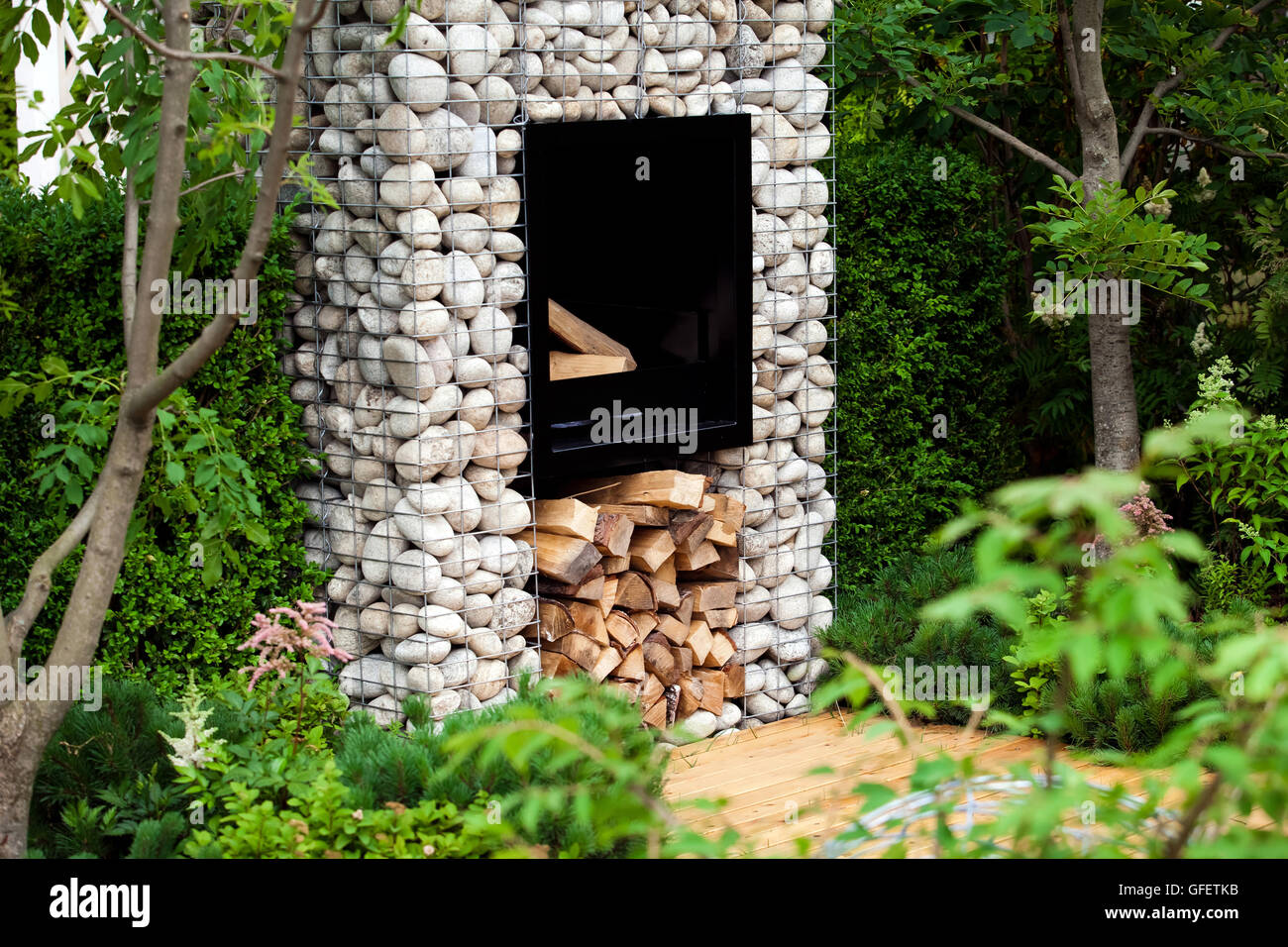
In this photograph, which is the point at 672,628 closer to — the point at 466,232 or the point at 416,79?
the point at 466,232

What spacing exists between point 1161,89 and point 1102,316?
3.26 feet

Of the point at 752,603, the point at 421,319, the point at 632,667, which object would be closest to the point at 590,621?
the point at 632,667

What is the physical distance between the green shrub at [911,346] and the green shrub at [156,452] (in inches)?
91.6

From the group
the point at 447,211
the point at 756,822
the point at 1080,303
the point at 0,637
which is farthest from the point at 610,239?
the point at 0,637

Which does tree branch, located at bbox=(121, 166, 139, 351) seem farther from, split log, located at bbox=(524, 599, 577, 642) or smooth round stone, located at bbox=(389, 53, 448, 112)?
split log, located at bbox=(524, 599, 577, 642)

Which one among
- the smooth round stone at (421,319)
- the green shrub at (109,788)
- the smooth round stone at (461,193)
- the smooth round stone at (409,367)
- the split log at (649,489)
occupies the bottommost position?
the green shrub at (109,788)

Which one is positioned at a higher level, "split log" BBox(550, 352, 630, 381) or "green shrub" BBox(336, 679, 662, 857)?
"split log" BBox(550, 352, 630, 381)

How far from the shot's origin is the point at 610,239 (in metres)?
5.41

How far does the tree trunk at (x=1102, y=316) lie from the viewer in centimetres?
566

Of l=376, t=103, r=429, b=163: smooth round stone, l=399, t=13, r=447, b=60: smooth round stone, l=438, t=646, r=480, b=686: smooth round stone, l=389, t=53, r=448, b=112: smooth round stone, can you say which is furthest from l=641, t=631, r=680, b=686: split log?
l=399, t=13, r=447, b=60: smooth round stone

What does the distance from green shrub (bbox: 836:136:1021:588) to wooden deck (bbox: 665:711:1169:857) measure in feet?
2.82

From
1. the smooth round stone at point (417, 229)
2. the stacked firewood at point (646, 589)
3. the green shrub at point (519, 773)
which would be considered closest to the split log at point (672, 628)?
the stacked firewood at point (646, 589)

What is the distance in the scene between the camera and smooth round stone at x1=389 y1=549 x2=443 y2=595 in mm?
4496

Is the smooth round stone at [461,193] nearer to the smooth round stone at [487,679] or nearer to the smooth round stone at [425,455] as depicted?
the smooth round stone at [425,455]
